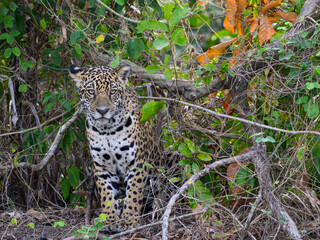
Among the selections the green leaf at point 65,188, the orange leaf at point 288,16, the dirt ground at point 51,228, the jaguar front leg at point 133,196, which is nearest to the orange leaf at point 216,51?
the orange leaf at point 288,16

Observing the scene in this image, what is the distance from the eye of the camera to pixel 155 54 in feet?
20.7

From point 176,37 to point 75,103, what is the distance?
2174 mm

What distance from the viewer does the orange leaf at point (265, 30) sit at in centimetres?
530

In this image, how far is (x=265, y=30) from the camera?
5.33 m

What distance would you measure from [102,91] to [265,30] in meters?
1.87

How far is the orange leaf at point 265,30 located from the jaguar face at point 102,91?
5.08ft

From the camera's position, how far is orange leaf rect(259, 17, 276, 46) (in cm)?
530

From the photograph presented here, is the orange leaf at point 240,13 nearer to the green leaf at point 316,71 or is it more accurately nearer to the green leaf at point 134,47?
the green leaf at point 134,47

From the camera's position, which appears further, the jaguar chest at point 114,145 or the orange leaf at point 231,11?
the jaguar chest at point 114,145

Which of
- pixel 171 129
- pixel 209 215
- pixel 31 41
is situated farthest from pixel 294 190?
pixel 31 41

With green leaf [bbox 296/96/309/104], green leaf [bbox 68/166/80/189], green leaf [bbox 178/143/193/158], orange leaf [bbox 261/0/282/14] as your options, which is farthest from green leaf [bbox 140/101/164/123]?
green leaf [bbox 68/166/80/189]

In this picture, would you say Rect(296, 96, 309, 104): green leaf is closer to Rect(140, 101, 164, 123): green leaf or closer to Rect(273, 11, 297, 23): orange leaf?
Rect(273, 11, 297, 23): orange leaf

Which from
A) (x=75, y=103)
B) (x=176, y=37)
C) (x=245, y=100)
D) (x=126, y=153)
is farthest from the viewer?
(x=75, y=103)

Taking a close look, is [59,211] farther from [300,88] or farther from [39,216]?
[300,88]
